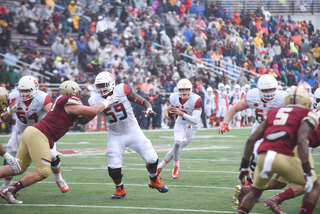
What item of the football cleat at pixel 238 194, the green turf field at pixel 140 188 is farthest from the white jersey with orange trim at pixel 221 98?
the football cleat at pixel 238 194

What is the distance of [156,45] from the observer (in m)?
22.6

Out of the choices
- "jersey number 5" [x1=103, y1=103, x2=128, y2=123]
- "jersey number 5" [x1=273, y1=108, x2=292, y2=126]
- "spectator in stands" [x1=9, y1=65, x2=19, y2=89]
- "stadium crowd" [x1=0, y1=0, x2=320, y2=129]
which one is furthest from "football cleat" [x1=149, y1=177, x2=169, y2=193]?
"spectator in stands" [x1=9, y1=65, x2=19, y2=89]

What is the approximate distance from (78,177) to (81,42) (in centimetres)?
1142

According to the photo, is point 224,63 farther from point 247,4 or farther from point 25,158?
point 25,158

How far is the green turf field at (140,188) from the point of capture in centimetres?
599

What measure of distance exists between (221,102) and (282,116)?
17.3 m

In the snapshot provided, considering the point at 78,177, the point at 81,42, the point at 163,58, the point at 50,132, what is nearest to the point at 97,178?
the point at 78,177

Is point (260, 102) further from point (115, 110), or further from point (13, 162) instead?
point (13, 162)

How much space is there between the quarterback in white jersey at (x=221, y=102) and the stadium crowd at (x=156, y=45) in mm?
720

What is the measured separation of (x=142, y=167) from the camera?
9805 millimetres

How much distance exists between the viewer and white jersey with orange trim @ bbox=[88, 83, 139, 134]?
268 inches

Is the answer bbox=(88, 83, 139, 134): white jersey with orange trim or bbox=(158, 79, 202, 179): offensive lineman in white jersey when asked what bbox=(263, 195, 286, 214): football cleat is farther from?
bbox=(158, 79, 202, 179): offensive lineman in white jersey

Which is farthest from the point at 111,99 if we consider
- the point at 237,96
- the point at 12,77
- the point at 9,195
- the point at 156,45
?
the point at 156,45

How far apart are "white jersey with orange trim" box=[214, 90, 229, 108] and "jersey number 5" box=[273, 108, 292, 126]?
17143 millimetres
